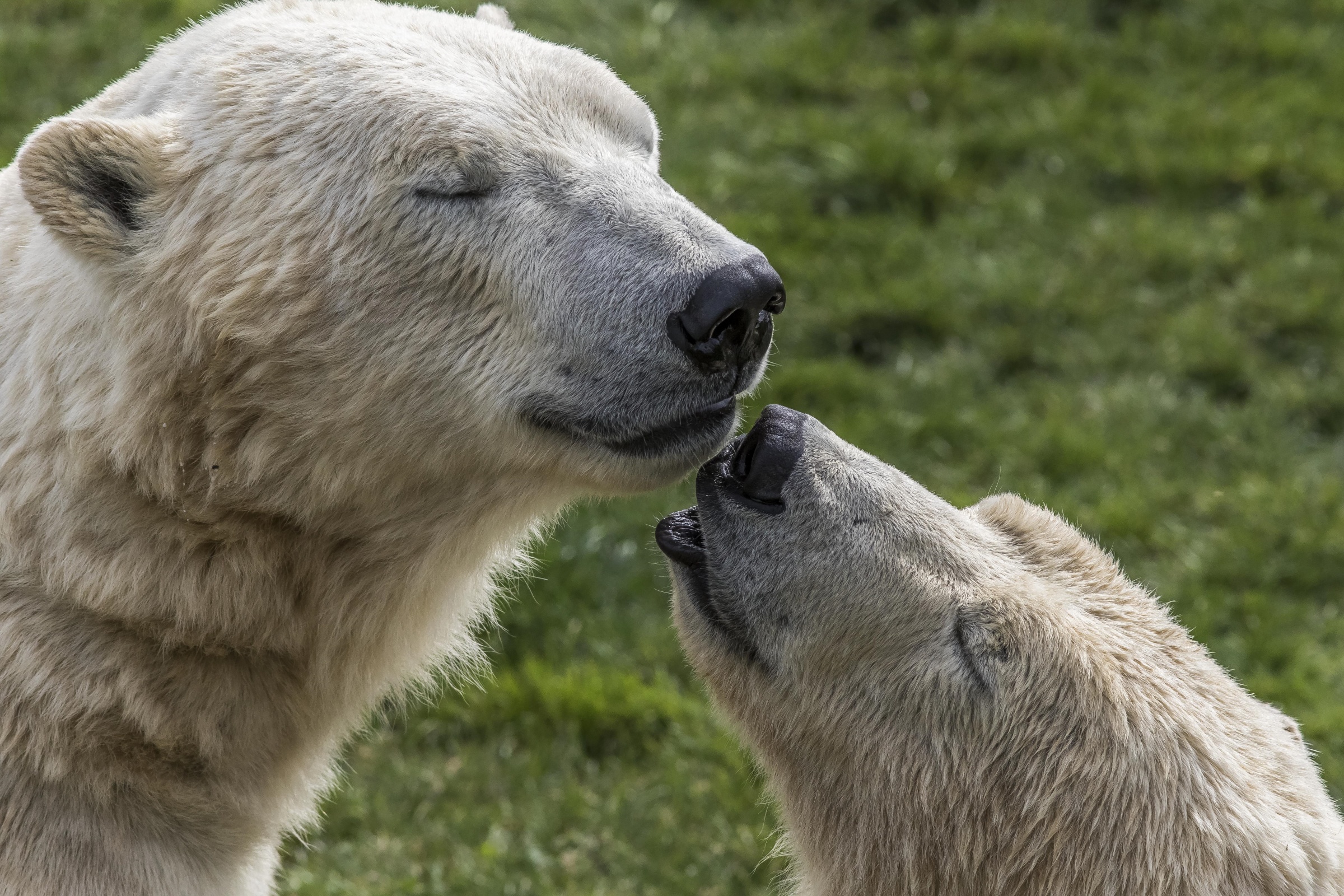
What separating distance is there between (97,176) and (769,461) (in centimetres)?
160

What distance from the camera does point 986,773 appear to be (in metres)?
3.14

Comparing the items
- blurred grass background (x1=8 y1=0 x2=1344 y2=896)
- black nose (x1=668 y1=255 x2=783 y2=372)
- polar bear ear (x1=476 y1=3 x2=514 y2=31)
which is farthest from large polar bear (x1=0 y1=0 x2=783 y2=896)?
blurred grass background (x1=8 y1=0 x2=1344 y2=896)

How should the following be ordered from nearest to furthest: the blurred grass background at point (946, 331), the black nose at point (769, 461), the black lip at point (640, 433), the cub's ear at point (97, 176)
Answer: the cub's ear at point (97, 176) → the black lip at point (640, 433) → the black nose at point (769, 461) → the blurred grass background at point (946, 331)

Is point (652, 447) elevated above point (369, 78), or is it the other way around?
point (369, 78)

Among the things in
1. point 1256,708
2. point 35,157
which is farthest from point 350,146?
point 1256,708

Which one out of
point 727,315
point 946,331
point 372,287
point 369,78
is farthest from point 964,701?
point 946,331

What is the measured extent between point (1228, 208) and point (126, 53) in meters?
5.85

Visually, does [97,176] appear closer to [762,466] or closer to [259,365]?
[259,365]

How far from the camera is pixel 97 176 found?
2.97 meters

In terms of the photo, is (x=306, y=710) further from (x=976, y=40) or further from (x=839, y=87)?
(x=976, y=40)

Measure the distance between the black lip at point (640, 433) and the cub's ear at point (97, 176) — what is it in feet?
3.13

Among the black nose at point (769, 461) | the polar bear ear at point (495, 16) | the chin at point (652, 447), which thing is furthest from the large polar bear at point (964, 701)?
the polar bear ear at point (495, 16)

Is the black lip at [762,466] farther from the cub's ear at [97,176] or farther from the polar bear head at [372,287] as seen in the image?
the cub's ear at [97,176]

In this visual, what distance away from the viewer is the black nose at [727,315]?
9.73ft
